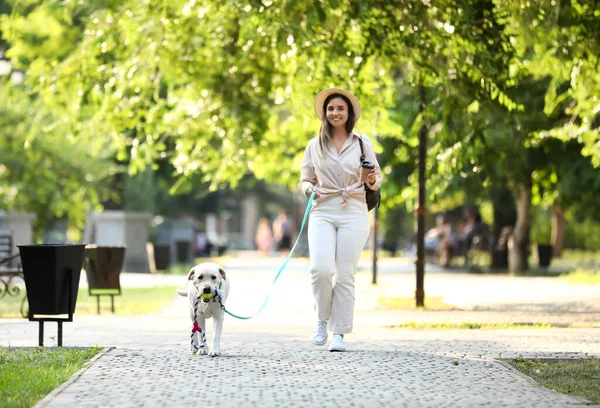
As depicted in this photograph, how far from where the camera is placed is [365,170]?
10609mm

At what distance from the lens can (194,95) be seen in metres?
20.3

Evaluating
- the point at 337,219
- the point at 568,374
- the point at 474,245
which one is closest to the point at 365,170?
the point at 337,219

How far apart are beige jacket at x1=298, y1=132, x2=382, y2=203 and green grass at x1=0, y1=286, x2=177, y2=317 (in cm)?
686

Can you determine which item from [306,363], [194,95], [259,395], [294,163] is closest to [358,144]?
[306,363]

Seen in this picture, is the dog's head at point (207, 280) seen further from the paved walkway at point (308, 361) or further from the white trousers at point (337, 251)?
the white trousers at point (337, 251)

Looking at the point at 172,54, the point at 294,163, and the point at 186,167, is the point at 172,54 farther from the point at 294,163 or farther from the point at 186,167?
the point at 294,163

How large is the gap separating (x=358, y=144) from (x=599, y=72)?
5614mm

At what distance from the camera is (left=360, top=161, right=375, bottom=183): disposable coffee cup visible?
1056cm

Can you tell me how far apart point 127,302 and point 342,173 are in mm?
9480

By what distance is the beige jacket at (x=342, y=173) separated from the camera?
10.6 meters

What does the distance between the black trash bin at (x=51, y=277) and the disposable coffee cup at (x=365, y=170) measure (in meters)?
2.55

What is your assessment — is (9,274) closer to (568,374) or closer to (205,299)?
(205,299)

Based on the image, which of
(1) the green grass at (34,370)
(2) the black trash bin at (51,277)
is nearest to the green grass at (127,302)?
(2) the black trash bin at (51,277)

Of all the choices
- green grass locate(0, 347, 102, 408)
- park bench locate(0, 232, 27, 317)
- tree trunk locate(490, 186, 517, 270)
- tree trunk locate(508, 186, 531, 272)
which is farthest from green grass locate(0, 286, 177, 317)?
tree trunk locate(490, 186, 517, 270)
